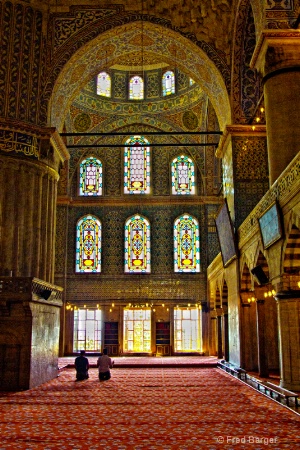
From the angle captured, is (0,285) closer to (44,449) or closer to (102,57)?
(44,449)

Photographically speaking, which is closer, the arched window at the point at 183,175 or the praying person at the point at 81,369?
the praying person at the point at 81,369

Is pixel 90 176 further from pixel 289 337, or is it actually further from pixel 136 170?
pixel 289 337

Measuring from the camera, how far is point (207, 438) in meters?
5.16

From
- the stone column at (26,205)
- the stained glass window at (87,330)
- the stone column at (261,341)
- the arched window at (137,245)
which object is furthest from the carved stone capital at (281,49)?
the stained glass window at (87,330)

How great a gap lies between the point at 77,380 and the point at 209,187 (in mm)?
11308

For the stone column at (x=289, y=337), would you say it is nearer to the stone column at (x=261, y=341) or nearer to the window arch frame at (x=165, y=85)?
the stone column at (x=261, y=341)

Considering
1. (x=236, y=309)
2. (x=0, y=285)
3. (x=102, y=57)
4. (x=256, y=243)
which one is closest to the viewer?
(x=0, y=285)

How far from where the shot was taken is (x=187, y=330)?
19625 mm

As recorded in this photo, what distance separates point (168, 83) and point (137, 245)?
6.79 m

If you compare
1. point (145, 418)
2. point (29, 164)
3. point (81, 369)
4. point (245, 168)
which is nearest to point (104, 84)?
point (29, 164)

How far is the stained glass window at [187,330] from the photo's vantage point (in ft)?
63.9

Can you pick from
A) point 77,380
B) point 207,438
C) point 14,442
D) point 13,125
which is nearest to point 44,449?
point 14,442

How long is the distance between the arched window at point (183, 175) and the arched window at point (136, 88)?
3099 millimetres

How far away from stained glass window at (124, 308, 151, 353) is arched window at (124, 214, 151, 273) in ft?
5.31
